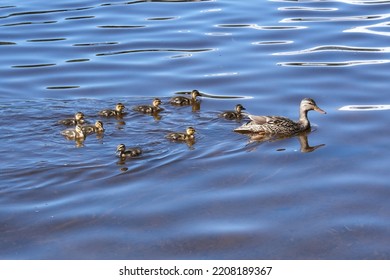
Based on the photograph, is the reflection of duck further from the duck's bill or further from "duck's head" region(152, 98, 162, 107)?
"duck's head" region(152, 98, 162, 107)

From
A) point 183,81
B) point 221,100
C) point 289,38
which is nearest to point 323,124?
point 221,100

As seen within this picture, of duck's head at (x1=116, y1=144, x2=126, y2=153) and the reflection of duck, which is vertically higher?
duck's head at (x1=116, y1=144, x2=126, y2=153)

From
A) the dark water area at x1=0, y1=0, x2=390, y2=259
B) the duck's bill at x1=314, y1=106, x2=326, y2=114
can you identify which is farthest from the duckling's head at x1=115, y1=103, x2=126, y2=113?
the duck's bill at x1=314, y1=106, x2=326, y2=114

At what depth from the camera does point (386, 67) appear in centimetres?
1427

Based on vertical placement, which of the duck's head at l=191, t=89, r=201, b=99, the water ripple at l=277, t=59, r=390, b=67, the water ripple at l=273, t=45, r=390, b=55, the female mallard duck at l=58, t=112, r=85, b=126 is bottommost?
the female mallard duck at l=58, t=112, r=85, b=126

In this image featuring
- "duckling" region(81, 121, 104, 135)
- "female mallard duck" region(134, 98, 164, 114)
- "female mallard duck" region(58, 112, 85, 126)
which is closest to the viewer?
"duckling" region(81, 121, 104, 135)

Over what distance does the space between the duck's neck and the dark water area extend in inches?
5.9

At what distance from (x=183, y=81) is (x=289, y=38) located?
3202 millimetres

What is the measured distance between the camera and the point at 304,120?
38.3 ft

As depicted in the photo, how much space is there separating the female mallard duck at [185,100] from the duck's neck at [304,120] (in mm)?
1524

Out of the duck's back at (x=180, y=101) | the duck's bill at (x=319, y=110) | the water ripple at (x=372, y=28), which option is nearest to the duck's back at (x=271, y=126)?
the duck's bill at (x=319, y=110)

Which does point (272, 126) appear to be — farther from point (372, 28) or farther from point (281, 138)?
point (372, 28)

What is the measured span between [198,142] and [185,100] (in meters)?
1.63

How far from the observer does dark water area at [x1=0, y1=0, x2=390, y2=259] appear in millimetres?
8539
